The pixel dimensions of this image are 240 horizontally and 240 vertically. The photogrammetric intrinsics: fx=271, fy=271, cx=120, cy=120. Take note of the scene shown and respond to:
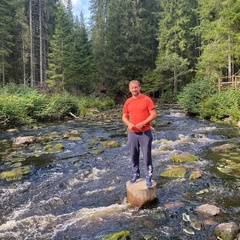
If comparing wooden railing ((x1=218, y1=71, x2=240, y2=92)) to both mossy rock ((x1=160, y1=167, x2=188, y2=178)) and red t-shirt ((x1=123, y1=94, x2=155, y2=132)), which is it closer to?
mossy rock ((x1=160, y1=167, x2=188, y2=178))

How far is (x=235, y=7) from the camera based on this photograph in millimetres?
21172

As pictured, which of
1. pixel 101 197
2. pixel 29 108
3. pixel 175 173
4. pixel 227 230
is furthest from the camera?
pixel 29 108

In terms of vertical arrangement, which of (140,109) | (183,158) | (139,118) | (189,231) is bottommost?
(189,231)

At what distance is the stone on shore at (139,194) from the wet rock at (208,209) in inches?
36.2

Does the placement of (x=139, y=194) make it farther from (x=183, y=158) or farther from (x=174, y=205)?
(x=183, y=158)

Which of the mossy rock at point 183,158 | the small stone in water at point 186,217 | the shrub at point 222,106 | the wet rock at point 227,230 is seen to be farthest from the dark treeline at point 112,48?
the wet rock at point 227,230

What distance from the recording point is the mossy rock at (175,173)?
7047 millimetres

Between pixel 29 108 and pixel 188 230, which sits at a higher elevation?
pixel 29 108

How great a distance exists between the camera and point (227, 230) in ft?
13.7

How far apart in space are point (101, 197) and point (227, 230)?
9.05ft

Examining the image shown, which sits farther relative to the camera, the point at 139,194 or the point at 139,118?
the point at 139,194

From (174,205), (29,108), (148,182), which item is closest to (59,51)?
(29,108)

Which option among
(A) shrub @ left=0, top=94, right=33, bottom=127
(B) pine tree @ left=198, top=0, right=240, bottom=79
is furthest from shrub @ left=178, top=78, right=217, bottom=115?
(A) shrub @ left=0, top=94, right=33, bottom=127

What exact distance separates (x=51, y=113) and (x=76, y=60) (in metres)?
15.6
